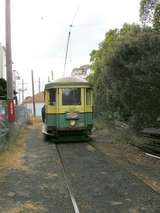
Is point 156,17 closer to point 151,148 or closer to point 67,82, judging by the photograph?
point 67,82

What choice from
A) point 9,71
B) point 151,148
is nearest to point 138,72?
point 151,148

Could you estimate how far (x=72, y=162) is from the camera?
31.9 ft

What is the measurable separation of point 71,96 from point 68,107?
53 centimetres

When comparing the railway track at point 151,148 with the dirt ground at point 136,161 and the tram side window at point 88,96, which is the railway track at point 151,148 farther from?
the tram side window at point 88,96

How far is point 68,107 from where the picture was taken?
1476cm

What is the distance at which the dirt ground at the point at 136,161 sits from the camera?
7402mm

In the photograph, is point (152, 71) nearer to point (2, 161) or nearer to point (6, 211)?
point (2, 161)

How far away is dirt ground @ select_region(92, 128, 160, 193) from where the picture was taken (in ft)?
24.3

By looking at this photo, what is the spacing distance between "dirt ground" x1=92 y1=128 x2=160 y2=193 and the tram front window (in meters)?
2.50

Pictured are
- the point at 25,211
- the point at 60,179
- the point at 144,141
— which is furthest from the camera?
the point at 144,141

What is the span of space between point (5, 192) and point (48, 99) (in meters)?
9.06

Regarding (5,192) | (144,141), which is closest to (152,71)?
(144,141)

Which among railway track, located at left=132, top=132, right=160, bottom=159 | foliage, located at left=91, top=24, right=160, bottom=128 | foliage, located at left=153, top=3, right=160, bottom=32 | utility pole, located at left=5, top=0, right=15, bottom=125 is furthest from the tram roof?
foliage, located at left=153, top=3, right=160, bottom=32

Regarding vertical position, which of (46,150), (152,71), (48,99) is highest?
(152,71)
